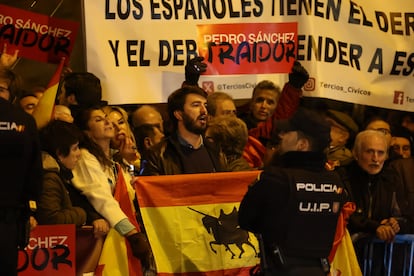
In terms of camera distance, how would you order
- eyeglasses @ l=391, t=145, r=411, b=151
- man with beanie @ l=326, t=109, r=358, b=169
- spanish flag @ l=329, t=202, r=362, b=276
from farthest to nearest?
eyeglasses @ l=391, t=145, r=411, b=151
man with beanie @ l=326, t=109, r=358, b=169
spanish flag @ l=329, t=202, r=362, b=276

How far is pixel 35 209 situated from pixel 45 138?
19.8 inches

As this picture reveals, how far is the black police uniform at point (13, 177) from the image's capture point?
241 inches

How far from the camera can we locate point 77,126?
24.3 ft

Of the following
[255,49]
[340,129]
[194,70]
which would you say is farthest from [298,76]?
[340,129]

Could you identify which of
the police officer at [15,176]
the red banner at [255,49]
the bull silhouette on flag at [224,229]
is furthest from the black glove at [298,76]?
the police officer at [15,176]

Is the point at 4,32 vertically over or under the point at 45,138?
over

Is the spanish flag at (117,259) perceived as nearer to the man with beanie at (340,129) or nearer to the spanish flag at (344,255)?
the spanish flag at (344,255)

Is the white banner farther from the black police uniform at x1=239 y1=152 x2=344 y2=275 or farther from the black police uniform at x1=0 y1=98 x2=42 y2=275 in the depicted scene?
the black police uniform at x1=239 y1=152 x2=344 y2=275

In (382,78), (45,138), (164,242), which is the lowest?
(164,242)

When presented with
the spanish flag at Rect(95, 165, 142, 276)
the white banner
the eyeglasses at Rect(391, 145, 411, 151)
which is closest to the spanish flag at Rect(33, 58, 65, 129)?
the spanish flag at Rect(95, 165, 142, 276)

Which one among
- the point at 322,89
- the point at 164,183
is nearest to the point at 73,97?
the point at 164,183

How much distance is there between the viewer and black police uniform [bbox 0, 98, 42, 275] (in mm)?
6129

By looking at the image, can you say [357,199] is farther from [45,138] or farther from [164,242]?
[45,138]

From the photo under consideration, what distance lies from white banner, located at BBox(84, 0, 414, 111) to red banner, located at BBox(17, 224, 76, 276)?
189 cm
